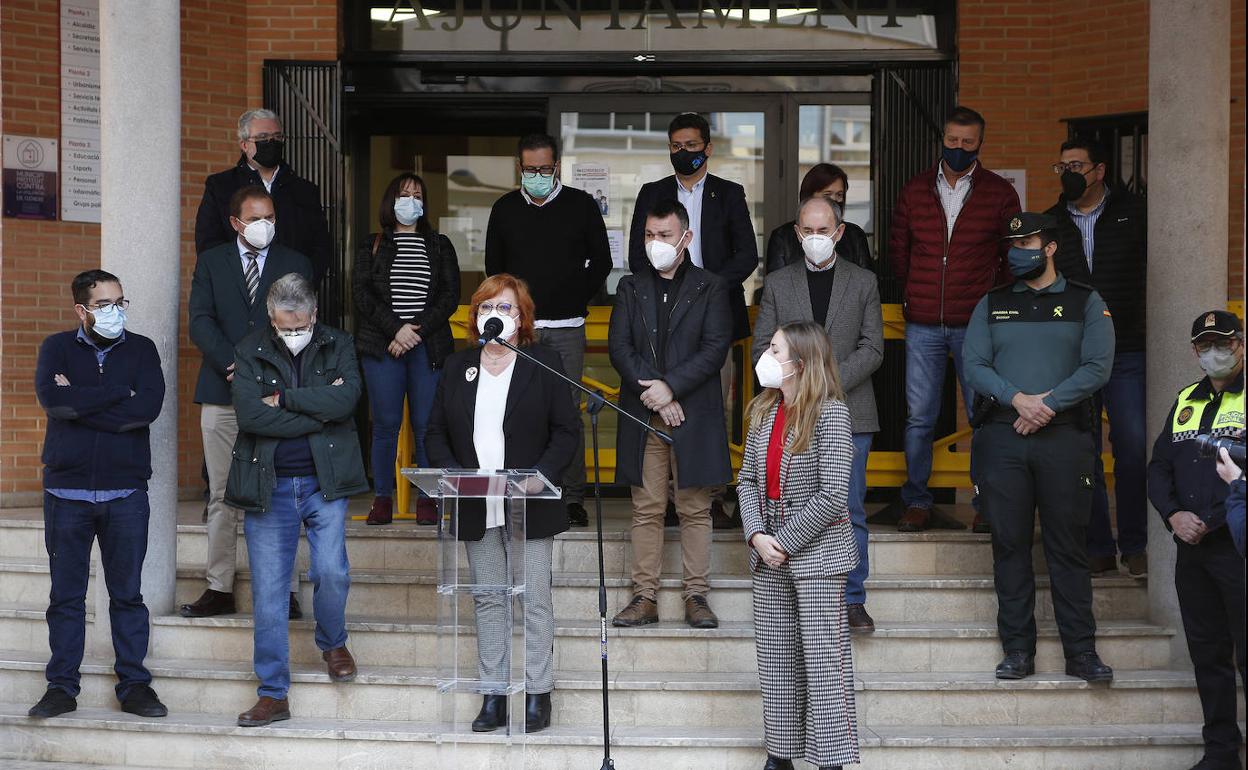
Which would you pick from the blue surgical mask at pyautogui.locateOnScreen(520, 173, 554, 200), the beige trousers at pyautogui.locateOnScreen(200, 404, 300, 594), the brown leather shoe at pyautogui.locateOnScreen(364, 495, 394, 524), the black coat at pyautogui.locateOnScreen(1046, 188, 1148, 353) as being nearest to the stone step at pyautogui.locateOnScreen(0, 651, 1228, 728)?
the beige trousers at pyautogui.locateOnScreen(200, 404, 300, 594)

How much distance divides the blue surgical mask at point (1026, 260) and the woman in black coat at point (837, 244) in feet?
2.97

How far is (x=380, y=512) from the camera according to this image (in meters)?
7.48

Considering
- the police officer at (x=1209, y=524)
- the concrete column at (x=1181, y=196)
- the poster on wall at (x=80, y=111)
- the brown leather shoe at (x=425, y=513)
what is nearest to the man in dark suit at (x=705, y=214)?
the brown leather shoe at (x=425, y=513)

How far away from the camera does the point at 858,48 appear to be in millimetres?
9195

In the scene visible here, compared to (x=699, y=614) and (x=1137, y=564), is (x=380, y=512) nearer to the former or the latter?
(x=699, y=614)

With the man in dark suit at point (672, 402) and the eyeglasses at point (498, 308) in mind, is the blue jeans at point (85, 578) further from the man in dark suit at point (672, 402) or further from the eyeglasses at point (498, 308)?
the man in dark suit at point (672, 402)

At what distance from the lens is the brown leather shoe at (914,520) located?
719cm

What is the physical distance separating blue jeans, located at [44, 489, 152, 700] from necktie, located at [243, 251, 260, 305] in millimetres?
1059

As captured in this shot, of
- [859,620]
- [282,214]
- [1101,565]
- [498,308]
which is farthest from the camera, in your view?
[282,214]

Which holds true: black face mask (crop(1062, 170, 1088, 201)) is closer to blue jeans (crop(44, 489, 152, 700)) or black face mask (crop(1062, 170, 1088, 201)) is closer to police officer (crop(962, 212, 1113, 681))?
police officer (crop(962, 212, 1113, 681))

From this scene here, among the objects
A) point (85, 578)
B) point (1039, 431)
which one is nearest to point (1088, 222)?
point (1039, 431)

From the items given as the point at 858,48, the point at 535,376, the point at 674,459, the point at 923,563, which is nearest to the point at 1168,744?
the point at 923,563

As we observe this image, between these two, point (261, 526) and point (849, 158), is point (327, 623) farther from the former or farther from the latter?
point (849, 158)

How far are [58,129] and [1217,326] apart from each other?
23.0ft
